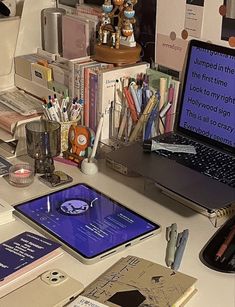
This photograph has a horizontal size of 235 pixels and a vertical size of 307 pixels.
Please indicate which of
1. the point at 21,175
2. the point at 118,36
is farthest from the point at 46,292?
the point at 118,36

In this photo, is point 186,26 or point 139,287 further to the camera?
point 186,26

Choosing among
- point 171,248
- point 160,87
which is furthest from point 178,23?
point 171,248

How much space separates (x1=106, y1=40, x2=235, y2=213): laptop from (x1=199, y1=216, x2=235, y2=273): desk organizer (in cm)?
6

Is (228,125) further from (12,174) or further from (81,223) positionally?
(12,174)

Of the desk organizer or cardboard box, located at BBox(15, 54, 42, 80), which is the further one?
cardboard box, located at BBox(15, 54, 42, 80)

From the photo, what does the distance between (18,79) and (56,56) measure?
0.55 ft

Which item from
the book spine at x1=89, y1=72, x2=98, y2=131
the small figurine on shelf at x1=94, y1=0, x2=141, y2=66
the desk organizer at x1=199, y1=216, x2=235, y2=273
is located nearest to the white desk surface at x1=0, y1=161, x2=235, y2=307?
the desk organizer at x1=199, y1=216, x2=235, y2=273

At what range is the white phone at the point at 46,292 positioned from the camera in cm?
103

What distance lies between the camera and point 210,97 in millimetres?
1486

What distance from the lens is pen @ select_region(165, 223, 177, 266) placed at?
3.83ft

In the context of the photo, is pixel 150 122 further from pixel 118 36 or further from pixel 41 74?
pixel 41 74

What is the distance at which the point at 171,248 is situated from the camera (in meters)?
1.20

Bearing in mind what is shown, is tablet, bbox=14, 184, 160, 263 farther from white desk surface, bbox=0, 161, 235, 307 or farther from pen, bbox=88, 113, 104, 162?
pen, bbox=88, 113, 104, 162

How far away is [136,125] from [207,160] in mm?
246
